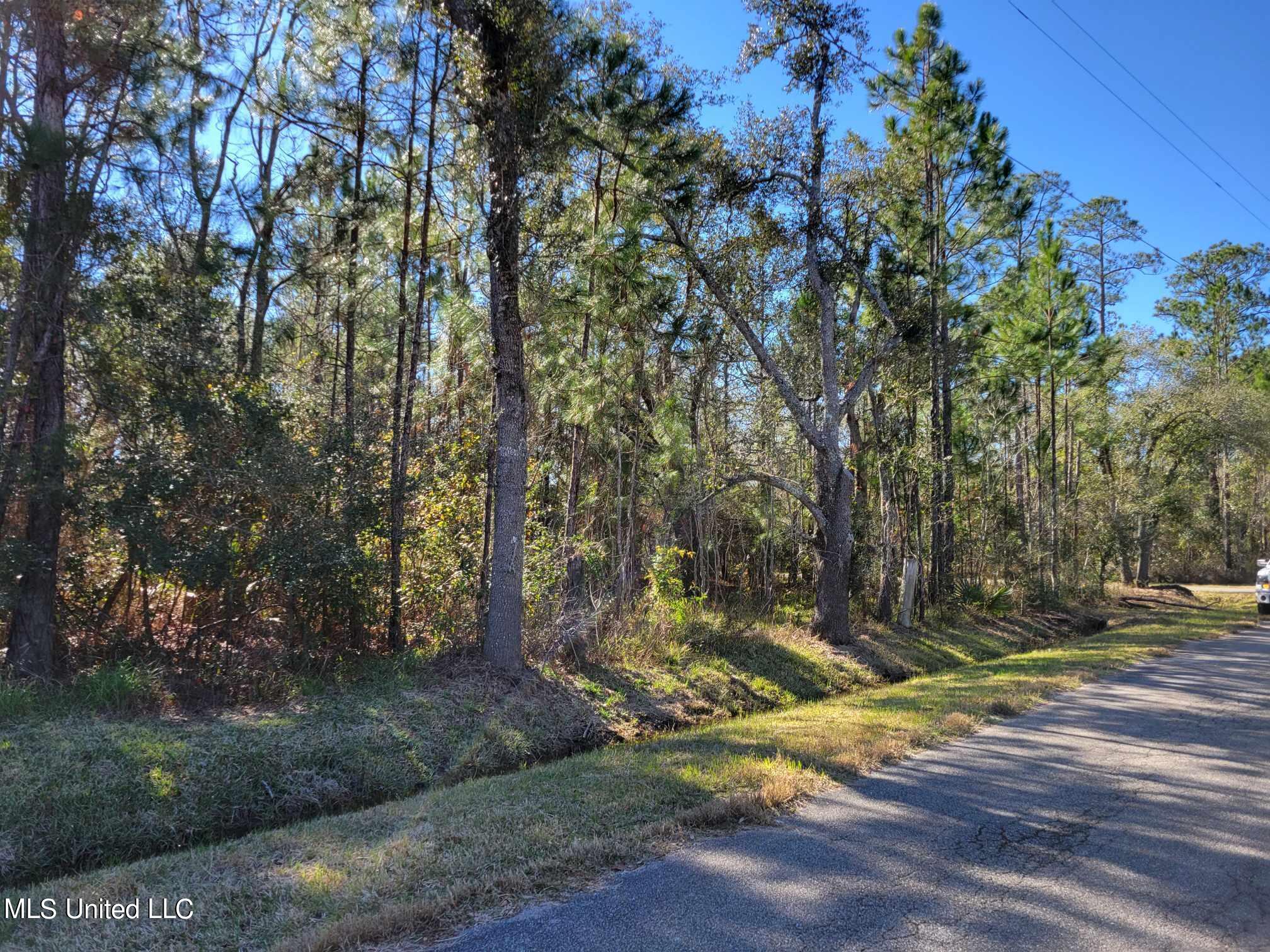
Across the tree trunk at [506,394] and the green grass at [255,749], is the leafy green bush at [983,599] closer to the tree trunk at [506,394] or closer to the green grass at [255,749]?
the green grass at [255,749]

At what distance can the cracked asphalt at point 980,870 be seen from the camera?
3.70 metres

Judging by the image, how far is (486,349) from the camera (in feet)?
42.6

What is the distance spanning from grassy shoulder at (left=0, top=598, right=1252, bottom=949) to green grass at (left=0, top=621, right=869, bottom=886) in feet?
2.40

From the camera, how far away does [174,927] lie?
388 centimetres

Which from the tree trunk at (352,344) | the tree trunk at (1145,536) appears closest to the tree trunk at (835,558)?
the tree trunk at (352,344)

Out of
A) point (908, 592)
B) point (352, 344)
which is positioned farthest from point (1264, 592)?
point (352, 344)

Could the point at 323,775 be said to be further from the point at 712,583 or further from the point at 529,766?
the point at 712,583

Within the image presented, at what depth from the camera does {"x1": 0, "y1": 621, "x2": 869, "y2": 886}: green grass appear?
5.73 metres

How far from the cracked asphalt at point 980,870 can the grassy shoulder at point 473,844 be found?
0.30 metres

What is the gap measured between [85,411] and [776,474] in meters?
13.7

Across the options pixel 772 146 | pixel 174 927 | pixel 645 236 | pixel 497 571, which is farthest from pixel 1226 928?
pixel 772 146

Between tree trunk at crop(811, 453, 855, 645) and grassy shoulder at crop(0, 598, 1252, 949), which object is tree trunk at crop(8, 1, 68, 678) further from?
tree trunk at crop(811, 453, 855, 645)

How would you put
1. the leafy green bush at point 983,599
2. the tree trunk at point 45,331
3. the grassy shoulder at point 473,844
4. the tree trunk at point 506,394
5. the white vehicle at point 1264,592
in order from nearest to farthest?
the grassy shoulder at point 473,844 < the tree trunk at point 45,331 < the tree trunk at point 506,394 < the white vehicle at point 1264,592 < the leafy green bush at point 983,599

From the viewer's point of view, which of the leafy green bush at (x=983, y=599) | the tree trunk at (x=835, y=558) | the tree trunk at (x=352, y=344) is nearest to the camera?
the tree trunk at (x=352, y=344)
